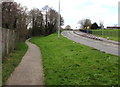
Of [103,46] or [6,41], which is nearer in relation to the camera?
[6,41]

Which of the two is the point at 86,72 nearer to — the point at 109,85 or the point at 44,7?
the point at 109,85

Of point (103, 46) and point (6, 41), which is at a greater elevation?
point (6, 41)

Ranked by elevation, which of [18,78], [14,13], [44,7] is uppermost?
[44,7]

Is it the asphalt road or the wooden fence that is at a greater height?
the wooden fence

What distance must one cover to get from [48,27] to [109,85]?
2818 inches

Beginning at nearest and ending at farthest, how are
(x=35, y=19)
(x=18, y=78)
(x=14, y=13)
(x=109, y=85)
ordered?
(x=109, y=85) → (x=18, y=78) → (x=14, y=13) → (x=35, y=19)

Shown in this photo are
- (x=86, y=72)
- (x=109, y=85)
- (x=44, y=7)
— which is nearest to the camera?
(x=109, y=85)

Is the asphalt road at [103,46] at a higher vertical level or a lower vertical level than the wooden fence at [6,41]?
lower

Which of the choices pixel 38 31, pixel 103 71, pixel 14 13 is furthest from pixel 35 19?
pixel 103 71

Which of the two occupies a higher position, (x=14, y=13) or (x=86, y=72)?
(x=14, y=13)

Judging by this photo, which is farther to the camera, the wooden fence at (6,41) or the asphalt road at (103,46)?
the asphalt road at (103,46)

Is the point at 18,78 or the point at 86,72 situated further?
the point at 86,72

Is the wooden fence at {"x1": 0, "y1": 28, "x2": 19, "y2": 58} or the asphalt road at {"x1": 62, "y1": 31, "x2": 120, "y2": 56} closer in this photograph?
the wooden fence at {"x1": 0, "y1": 28, "x2": 19, "y2": 58}

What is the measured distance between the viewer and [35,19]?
69.9m
